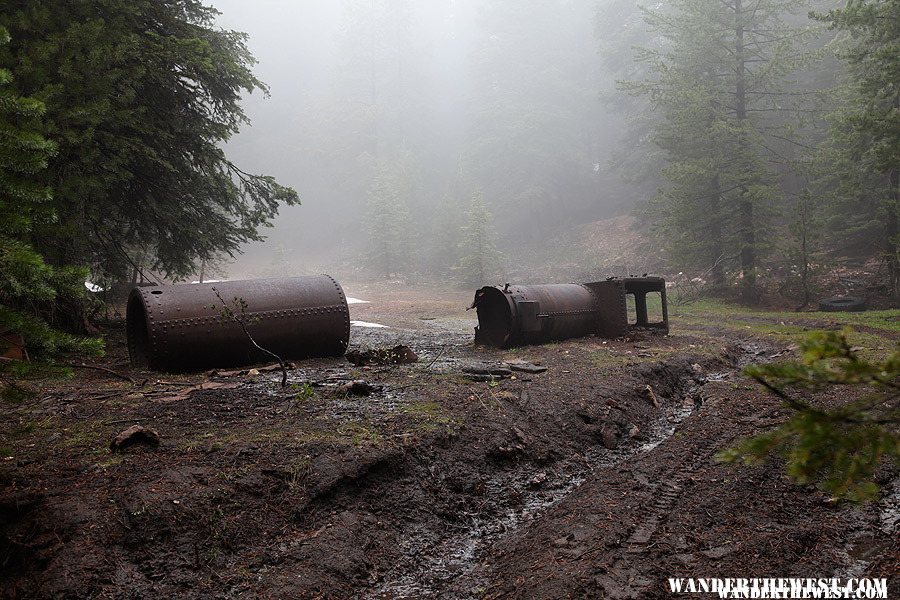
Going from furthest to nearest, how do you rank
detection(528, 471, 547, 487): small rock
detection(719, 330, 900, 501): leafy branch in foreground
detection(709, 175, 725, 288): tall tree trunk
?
detection(709, 175, 725, 288): tall tree trunk → detection(528, 471, 547, 487): small rock → detection(719, 330, 900, 501): leafy branch in foreground

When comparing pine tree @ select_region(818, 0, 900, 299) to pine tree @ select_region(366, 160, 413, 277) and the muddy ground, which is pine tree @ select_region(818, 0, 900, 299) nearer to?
the muddy ground

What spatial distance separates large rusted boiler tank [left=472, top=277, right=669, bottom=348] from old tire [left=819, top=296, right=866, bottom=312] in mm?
8514

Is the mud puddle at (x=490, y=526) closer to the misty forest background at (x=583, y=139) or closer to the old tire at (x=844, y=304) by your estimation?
the misty forest background at (x=583, y=139)

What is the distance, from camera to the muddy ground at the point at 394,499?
11.4 feet

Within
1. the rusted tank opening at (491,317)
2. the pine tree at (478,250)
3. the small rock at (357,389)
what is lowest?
the small rock at (357,389)

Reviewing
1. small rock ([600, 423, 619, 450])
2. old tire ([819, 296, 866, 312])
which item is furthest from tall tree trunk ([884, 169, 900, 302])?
small rock ([600, 423, 619, 450])

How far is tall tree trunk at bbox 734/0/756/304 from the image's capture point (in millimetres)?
21156

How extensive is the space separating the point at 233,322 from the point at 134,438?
3.50m

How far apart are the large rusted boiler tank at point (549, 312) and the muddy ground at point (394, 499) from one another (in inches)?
158

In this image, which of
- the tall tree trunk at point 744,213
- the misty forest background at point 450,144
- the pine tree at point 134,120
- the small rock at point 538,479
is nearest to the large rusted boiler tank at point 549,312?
the pine tree at point 134,120

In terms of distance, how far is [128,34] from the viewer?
9000 millimetres

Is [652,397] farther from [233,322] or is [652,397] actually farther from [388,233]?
[388,233]

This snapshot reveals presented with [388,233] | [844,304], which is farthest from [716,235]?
[388,233]

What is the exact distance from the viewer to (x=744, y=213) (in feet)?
72.3
